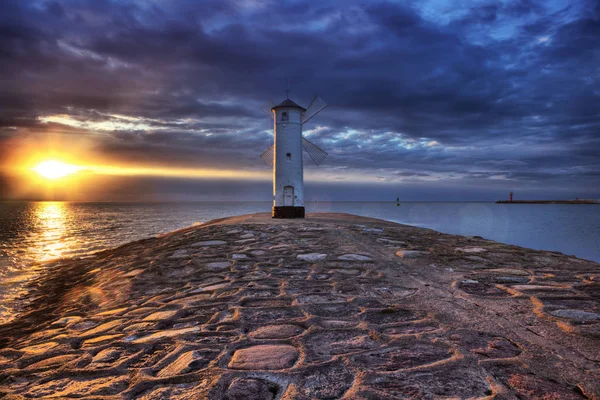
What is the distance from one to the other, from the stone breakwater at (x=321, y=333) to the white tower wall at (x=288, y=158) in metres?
9.10

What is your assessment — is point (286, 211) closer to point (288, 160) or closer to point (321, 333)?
point (288, 160)

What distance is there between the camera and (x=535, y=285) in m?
4.50

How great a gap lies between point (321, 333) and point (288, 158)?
486 inches

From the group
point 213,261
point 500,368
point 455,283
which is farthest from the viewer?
point 213,261

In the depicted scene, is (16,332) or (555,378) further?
(16,332)

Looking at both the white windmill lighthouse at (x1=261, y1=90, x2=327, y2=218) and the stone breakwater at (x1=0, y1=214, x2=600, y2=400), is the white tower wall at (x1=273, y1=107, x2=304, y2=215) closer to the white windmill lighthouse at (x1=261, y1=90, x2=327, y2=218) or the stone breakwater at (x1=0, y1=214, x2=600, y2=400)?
the white windmill lighthouse at (x1=261, y1=90, x2=327, y2=218)

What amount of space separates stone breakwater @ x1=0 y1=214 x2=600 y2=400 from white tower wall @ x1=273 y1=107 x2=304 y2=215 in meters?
9.10

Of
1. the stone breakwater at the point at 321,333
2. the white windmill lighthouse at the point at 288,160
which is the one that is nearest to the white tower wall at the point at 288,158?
the white windmill lighthouse at the point at 288,160

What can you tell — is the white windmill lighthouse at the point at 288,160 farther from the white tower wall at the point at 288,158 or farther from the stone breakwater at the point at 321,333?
the stone breakwater at the point at 321,333

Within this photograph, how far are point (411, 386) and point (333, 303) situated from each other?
174 cm

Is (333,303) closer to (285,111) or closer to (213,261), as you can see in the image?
(213,261)

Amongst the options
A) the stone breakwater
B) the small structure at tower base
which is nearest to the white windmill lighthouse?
the small structure at tower base

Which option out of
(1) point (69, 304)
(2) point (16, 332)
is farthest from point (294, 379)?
(1) point (69, 304)

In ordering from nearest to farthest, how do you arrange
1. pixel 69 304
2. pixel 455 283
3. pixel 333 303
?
pixel 333 303
pixel 455 283
pixel 69 304
